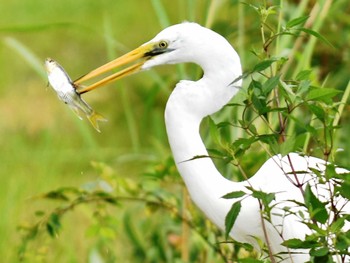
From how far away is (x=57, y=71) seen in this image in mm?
2396

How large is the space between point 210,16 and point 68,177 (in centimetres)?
191

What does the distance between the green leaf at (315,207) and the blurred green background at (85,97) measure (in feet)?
4.17

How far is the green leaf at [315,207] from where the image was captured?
1.96 metres

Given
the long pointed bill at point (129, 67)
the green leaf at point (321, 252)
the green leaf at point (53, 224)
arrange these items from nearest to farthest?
1. the green leaf at point (321, 252)
2. the long pointed bill at point (129, 67)
3. the green leaf at point (53, 224)

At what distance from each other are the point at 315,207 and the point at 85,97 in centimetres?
382

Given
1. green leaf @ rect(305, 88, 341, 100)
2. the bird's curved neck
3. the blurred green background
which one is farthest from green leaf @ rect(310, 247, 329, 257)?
the blurred green background

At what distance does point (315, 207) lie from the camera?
6.48 ft

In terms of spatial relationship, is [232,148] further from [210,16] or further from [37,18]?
[37,18]

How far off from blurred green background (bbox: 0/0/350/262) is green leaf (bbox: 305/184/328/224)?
4.17 feet

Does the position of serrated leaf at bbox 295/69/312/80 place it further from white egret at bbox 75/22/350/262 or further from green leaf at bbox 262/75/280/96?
white egret at bbox 75/22/350/262

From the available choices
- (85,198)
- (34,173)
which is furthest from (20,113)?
(85,198)

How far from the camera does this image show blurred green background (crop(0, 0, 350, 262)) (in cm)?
361

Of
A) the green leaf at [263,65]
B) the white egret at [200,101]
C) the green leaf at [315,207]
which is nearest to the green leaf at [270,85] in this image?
the green leaf at [263,65]

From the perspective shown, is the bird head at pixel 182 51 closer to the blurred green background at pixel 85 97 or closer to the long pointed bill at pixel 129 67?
the long pointed bill at pixel 129 67
